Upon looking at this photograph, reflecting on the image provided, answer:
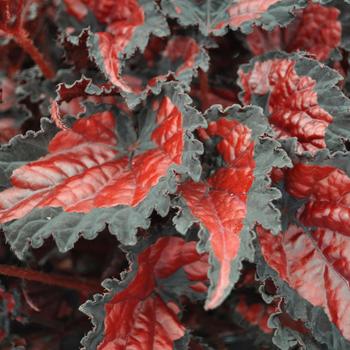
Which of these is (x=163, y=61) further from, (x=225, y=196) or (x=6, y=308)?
(x=6, y=308)

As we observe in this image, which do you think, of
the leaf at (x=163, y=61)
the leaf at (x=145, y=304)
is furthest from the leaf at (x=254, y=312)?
the leaf at (x=163, y=61)

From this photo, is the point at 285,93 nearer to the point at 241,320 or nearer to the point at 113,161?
the point at 113,161

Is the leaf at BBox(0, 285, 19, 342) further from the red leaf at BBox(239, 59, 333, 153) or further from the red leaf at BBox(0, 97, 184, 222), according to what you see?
the red leaf at BBox(239, 59, 333, 153)

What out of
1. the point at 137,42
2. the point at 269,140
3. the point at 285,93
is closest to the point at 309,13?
the point at 285,93

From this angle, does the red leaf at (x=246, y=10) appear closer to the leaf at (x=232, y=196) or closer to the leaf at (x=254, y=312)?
the leaf at (x=232, y=196)

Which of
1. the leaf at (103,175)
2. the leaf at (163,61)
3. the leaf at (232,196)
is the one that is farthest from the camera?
the leaf at (163,61)

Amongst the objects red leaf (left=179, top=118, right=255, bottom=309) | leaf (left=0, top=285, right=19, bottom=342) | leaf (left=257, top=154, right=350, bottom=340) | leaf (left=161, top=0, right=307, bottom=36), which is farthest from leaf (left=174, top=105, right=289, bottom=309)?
leaf (left=0, top=285, right=19, bottom=342)
